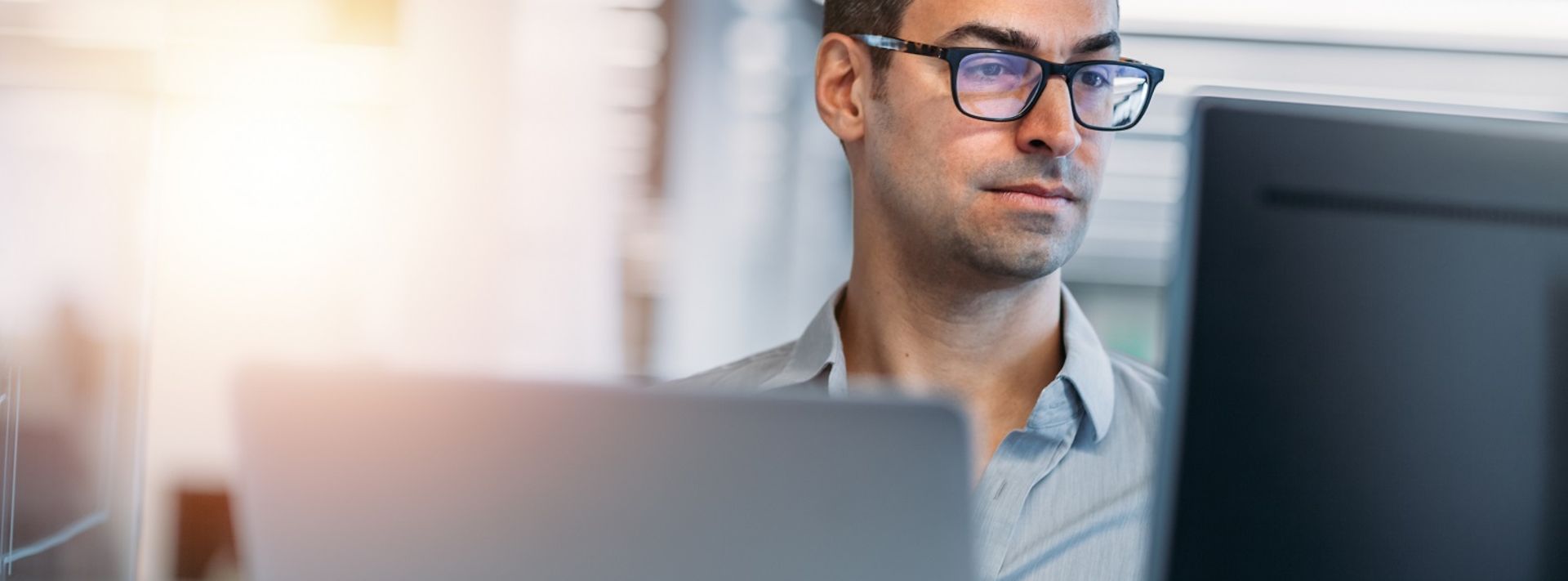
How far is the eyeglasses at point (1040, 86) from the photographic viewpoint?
4.42 feet

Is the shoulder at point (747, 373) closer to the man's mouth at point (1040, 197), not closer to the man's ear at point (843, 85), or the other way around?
the man's ear at point (843, 85)

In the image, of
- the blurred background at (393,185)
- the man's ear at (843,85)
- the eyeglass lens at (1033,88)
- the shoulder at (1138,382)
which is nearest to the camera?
the eyeglass lens at (1033,88)

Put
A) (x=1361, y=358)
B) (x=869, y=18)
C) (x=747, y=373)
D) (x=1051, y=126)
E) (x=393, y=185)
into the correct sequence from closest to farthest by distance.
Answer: (x=1361, y=358), (x=1051, y=126), (x=869, y=18), (x=747, y=373), (x=393, y=185)

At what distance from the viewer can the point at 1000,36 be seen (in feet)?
4.51

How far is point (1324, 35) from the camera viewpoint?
3.65 meters

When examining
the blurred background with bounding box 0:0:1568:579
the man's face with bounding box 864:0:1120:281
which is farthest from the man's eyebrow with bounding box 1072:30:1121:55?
the blurred background with bounding box 0:0:1568:579

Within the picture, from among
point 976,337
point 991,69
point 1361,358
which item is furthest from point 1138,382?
point 1361,358

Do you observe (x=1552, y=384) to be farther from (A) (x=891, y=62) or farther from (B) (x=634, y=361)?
(B) (x=634, y=361)

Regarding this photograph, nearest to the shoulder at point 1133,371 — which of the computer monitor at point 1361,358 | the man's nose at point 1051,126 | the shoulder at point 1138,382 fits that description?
the shoulder at point 1138,382

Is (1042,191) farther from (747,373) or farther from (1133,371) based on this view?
(747,373)

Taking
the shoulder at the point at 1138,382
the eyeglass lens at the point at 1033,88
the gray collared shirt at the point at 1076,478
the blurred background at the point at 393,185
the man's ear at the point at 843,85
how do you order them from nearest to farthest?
the gray collared shirt at the point at 1076,478, the eyeglass lens at the point at 1033,88, the shoulder at the point at 1138,382, the man's ear at the point at 843,85, the blurred background at the point at 393,185

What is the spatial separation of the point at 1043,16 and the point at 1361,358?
840mm

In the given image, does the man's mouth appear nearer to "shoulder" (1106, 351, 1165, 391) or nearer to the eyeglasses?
the eyeglasses

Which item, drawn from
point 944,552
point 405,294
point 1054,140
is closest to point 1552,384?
point 944,552
